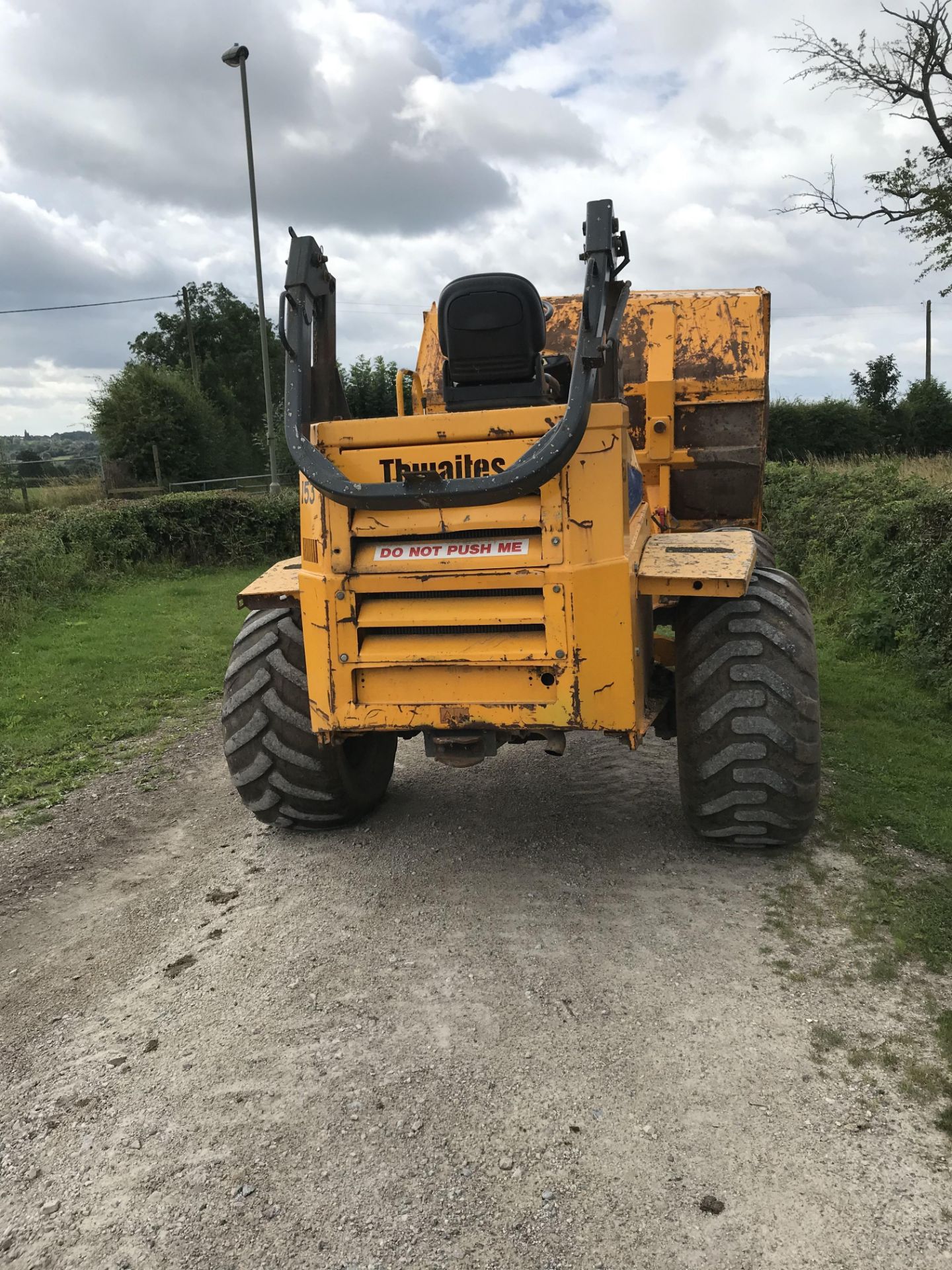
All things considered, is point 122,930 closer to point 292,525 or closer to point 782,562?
point 782,562

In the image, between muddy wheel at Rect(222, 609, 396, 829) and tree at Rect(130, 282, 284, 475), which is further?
tree at Rect(130, 282, 284, 475)

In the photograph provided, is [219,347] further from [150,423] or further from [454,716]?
[454,716]

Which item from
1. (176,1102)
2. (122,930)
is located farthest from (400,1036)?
(122,930)

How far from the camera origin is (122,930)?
4.09 metres

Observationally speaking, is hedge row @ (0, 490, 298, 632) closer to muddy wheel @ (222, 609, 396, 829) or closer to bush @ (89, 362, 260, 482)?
muddy wheel @ (222, 609, 396, 829)

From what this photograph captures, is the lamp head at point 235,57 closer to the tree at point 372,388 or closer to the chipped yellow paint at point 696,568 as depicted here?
the tree at point 372,388

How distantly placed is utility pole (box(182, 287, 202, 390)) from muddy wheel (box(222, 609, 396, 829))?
42.0m

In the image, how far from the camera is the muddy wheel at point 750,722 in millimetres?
4145

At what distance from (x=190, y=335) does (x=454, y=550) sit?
4560cm

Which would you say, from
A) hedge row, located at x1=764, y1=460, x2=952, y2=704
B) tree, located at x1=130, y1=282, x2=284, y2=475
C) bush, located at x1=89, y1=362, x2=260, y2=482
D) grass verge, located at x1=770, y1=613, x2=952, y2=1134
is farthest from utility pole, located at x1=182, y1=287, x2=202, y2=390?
grass verge, located at x1=770, y1=613, x2=952, y2=1134

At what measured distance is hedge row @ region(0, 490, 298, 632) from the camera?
39.0 ft

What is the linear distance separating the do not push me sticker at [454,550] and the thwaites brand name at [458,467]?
0.26 metres

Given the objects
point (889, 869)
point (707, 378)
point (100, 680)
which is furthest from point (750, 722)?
point (100, 680)

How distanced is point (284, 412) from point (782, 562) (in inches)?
382
